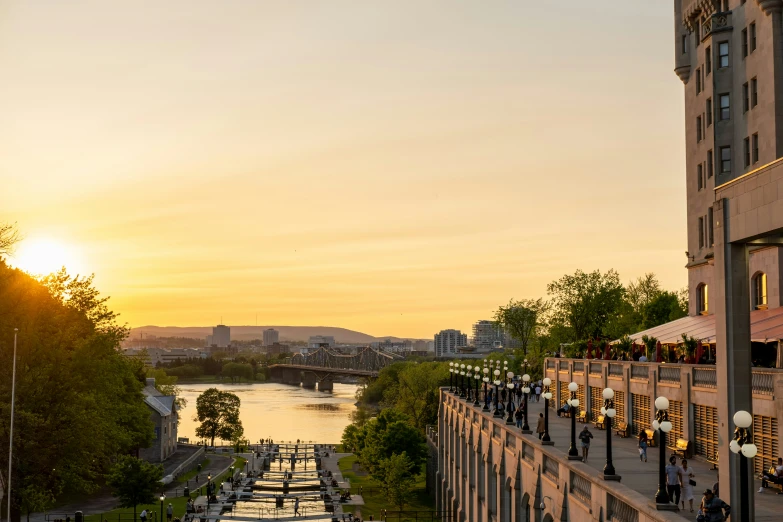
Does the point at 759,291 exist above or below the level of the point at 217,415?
above

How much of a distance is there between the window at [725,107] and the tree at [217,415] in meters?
101

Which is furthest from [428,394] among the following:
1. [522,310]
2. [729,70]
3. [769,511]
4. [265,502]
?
[769,511]

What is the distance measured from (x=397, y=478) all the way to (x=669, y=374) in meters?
45.4

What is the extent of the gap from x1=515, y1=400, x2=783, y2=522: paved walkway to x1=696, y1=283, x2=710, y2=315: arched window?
48.3 ft

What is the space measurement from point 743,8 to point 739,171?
9780 mm

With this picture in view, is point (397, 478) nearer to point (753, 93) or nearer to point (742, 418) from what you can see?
point (753, 93)

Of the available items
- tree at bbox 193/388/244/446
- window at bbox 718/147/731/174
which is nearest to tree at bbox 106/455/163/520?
window at bbox 718/147/731/174

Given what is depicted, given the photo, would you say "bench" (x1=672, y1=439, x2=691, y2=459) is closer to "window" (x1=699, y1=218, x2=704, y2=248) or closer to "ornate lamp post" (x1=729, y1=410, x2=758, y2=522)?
"ornate lamp post" (x1=729, y1=410, x2=758, y2=522)

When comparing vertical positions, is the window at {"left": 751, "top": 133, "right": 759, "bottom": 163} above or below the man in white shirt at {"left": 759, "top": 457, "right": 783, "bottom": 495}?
above

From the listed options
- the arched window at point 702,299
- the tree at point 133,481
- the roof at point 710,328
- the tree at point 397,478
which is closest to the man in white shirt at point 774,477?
the roof at point 710,328

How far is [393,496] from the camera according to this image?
7931cm

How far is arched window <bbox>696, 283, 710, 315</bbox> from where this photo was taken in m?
56.8

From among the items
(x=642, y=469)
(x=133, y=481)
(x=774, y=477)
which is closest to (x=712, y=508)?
(x=774, y=477)

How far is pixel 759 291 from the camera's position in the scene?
4688cm
